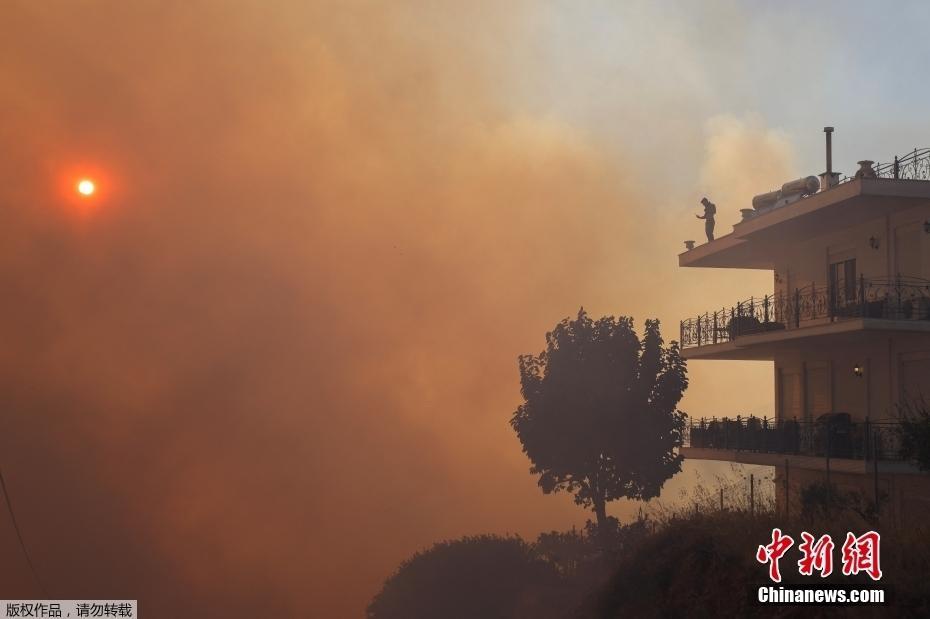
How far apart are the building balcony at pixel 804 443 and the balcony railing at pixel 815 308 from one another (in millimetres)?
2708

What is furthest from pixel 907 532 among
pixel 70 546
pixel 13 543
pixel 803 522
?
pixel 13 543

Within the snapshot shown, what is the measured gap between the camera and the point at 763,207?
99.7ft

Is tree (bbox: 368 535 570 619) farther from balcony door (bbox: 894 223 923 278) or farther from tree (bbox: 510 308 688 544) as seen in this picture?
balcony door (bbox: 894 223 923 278)

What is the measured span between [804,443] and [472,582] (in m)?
13.2

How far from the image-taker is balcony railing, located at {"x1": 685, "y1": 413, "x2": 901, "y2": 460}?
78.0 ft

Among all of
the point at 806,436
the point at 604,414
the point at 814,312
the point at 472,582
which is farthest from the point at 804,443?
the point at 472,582

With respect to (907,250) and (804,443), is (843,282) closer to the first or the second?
(907,250)

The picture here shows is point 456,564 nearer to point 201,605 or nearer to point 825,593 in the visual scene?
point 825,593

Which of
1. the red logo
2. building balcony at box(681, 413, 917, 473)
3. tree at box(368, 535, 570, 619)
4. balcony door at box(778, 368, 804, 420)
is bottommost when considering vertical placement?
tree at box(368, 535, 570, 619)

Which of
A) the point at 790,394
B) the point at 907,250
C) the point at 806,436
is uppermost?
the point at 907,250

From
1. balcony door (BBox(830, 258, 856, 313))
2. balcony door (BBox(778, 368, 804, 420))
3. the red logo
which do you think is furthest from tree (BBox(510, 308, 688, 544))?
the red logo

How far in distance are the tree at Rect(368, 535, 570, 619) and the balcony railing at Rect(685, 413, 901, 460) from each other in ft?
23.6

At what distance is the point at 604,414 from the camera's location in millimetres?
33719

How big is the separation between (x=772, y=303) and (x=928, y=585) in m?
19.0
